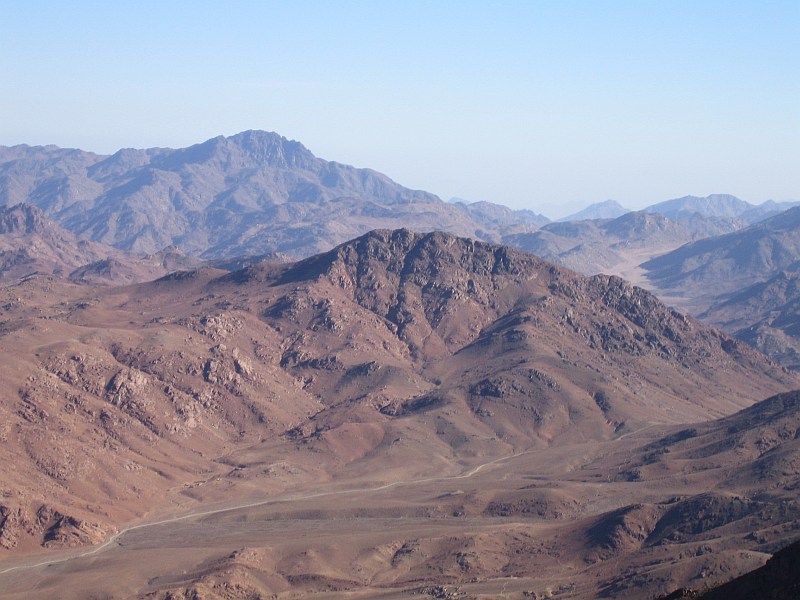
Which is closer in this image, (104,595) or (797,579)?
(797,579)

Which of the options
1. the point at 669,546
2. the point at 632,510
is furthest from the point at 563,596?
the point at 632,510

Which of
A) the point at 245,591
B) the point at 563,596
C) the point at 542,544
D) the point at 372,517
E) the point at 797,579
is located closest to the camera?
the point at 797,579

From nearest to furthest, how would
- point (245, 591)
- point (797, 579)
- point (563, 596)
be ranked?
1. point (797, 579)
2. point (563, 596)
3. point (245, 591)

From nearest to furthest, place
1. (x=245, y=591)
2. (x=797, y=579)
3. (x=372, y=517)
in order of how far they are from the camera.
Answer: (x=797, y=579), (x=245, y=591), (x=372, y=517)

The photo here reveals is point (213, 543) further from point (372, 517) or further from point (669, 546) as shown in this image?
point (669, 546)

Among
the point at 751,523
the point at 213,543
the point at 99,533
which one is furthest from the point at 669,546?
the point at 99,533

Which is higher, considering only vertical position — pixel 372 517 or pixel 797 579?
pixel 797 579

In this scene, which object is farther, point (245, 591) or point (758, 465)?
point (758, 465)

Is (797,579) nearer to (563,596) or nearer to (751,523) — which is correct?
(563,596)
